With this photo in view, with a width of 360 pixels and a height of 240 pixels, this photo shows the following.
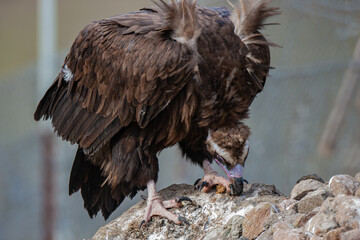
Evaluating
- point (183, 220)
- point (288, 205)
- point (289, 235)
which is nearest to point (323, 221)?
point (289, 235)

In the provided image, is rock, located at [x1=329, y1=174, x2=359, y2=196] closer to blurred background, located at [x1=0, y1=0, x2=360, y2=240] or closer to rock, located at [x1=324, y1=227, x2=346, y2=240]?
rock, located at [x1=324, y1=227, x2=346, y2=240]

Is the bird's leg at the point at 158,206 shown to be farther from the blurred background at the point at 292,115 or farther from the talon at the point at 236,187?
the blurred background at the point at 292,115

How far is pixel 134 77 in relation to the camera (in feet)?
15.5

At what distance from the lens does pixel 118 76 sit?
488 cm

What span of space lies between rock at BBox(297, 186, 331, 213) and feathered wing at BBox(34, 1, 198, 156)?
1.13 metres

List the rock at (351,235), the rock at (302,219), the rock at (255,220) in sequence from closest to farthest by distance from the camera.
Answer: the rock at (351,235) < the rock at (302,219) < the rock at (255,220)

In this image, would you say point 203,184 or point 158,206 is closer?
point 158,206

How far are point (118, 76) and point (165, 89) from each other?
426mm

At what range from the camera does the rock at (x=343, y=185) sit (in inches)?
154

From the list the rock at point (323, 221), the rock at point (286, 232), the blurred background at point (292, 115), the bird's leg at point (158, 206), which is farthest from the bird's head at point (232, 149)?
the blurred background at point (292, 115)

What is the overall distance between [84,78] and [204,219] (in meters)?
1.43

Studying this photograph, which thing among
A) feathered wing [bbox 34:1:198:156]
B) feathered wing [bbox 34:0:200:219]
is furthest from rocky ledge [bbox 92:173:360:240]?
feathered wing [bbox 34:1:198:156]

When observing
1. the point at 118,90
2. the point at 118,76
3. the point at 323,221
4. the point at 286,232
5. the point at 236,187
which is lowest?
the point at 236,187

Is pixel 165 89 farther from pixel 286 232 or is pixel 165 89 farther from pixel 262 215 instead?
pixel 286 232
